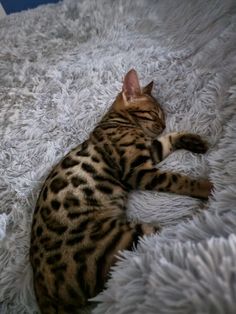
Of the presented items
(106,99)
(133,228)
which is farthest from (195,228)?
(106,99)

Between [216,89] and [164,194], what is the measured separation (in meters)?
0.37

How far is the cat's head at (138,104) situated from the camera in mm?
1425

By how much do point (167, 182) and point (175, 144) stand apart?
165mm

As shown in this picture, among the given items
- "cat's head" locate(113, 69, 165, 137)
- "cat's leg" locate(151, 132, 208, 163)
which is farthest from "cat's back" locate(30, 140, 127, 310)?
"cat's head" locate(113, 69, 165, 137)

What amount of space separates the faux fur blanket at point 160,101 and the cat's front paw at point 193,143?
0.03 metres

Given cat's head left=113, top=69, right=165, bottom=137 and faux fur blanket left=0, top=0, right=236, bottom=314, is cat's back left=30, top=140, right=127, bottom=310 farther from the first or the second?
cat's head left=113, top=69, right=165, bottom=137

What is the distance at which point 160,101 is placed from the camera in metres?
1.45

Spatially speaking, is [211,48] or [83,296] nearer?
[83,296]

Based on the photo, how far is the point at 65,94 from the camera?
1.62 m

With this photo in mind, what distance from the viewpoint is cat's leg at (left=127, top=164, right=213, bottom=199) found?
986mm

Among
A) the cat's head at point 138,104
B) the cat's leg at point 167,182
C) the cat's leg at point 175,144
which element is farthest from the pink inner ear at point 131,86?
the cat's leg at point 167,182

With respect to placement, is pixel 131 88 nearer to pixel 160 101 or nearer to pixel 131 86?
pixel 131 86

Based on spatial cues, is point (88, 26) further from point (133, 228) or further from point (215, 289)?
point (215, 289)

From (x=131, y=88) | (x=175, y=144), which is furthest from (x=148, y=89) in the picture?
(x=175, y=144)
